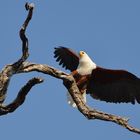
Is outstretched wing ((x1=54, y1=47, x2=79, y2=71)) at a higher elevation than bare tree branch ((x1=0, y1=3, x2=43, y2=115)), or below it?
higher

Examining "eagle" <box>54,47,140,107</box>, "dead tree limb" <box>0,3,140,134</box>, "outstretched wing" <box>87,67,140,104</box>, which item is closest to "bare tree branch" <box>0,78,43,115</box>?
"dead tree limb" <box>0,3,140,134</box>

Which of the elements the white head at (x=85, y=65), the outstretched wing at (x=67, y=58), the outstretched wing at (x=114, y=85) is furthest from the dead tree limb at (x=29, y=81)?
the outstretched wing at (x=67, y=58)

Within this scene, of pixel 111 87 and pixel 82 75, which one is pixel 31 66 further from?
pixel 111 87

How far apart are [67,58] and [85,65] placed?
1543 millimetres

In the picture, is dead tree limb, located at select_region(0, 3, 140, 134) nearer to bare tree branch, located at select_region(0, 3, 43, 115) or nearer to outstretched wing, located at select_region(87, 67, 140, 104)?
bare tree branch, located at select_region(0, 3, 43, 115)

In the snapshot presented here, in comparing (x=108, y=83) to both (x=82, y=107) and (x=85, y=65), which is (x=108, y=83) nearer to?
(x=85, y=65)

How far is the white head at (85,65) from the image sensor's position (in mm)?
11183

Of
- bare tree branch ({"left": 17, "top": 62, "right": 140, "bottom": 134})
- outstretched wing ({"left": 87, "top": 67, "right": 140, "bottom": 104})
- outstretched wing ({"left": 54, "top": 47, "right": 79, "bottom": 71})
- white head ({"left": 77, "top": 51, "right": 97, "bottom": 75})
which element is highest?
outstretched wing ({"left": 54, "top": 47, "right": 79, "bottom": 71})

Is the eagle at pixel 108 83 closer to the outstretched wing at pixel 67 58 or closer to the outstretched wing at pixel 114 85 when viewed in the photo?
the outstretched wing at pixel 114 85

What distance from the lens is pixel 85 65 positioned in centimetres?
1141

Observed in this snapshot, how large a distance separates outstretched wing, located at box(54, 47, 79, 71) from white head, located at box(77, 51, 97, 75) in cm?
85

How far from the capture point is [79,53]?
12148mm

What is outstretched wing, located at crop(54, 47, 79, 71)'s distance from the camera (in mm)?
12672

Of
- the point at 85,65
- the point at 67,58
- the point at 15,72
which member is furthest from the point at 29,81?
the point at 67,58
